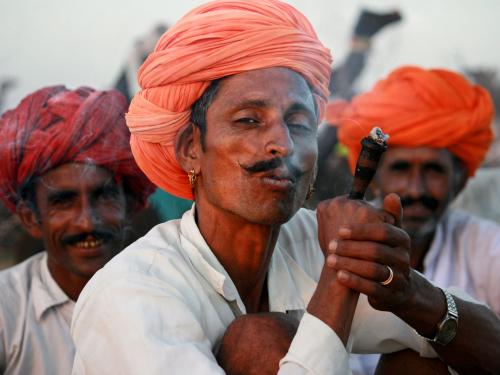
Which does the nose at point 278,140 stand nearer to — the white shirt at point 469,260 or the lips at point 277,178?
the lips at point 277,178

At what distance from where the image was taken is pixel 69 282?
396 centimetres

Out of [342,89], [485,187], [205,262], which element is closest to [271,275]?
[205,262]

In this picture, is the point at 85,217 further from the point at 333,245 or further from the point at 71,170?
the point at 333,245

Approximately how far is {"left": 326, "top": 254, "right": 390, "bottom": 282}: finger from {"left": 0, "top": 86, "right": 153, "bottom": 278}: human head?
1720 millimetres

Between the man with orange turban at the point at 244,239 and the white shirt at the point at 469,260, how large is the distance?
173 cm

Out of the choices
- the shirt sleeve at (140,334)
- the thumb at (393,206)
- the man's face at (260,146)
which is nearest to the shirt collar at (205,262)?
the man's face at (260,146)

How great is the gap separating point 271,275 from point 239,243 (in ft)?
0.60

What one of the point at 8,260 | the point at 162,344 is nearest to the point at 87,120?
the point at 8,260

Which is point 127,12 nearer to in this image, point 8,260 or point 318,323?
point 8,260

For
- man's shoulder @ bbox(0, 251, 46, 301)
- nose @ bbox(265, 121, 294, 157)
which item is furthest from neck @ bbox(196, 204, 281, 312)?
man's shoulder @ bbox(0, 251, 46, 301)

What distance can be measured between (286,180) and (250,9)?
63cm

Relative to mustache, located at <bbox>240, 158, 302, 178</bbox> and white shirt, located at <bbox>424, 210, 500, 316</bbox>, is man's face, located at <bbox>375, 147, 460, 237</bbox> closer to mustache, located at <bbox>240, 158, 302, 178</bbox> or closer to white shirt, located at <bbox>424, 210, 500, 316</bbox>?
white shirt, located at <bbox>424, 210, 500, 316</bbox>

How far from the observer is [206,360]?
2441 mm

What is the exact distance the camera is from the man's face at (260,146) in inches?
112
